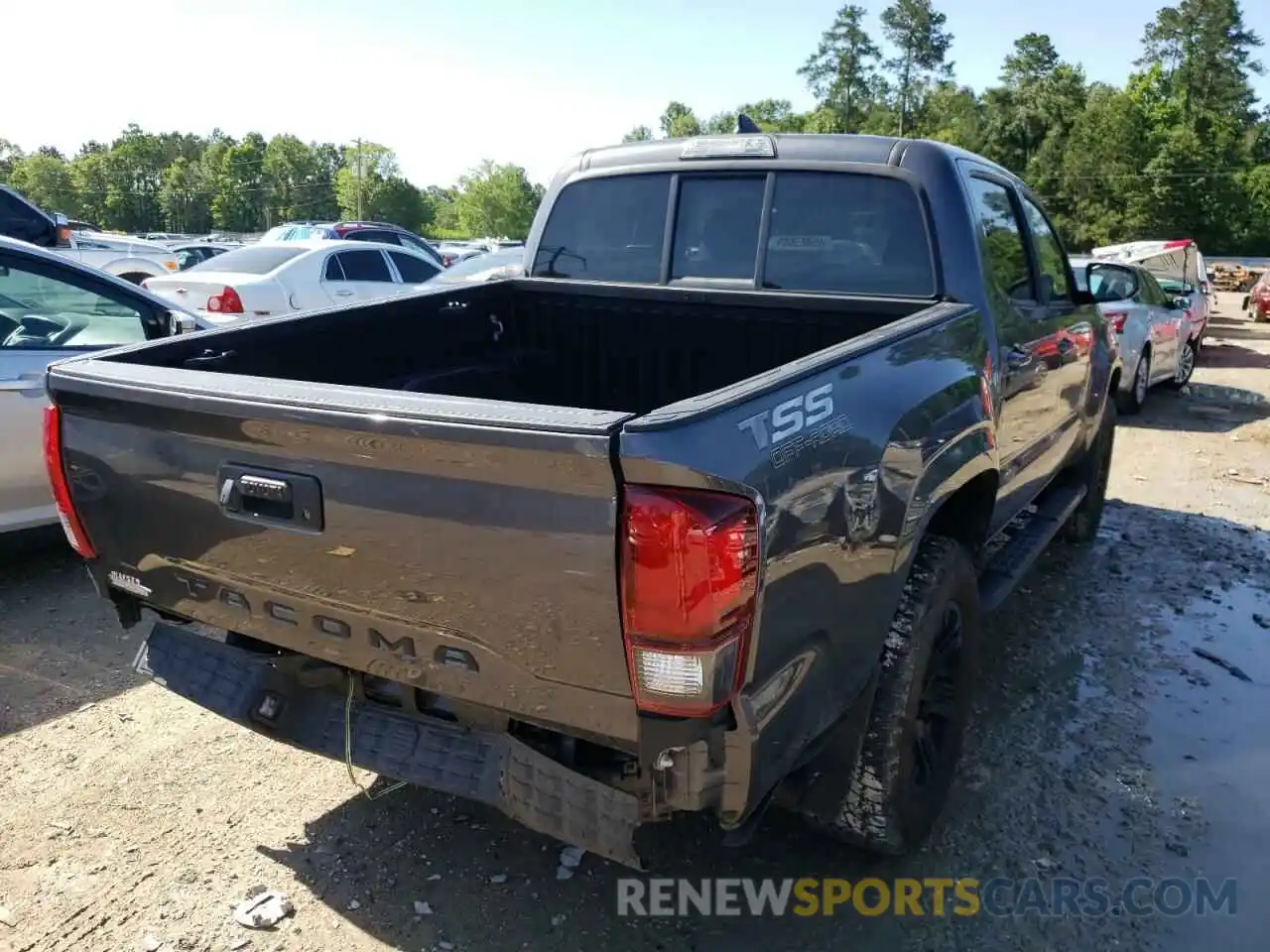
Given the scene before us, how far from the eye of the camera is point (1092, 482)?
5742mm

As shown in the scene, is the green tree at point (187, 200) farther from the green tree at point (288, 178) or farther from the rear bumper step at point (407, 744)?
the rear bumper step at point (407, 744)

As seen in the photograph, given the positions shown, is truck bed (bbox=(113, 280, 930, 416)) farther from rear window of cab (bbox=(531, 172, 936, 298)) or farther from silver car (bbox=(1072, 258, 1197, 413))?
silver car (bbox=(1072, 258, 1197, 413))

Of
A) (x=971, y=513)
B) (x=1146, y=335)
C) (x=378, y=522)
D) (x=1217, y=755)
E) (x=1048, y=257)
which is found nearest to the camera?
(x=378, y=522)

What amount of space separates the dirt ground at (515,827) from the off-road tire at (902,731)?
228 millimetres

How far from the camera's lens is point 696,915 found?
9.16 ft

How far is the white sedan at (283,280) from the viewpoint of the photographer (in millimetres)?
9750

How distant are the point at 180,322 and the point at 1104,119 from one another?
70304 millimetres

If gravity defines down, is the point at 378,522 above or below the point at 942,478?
above

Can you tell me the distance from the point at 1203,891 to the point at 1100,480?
3414mm

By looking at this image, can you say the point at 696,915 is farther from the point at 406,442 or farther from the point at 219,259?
the point at 219,259

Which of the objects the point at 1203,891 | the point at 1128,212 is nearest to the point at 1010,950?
the point at 1203,891

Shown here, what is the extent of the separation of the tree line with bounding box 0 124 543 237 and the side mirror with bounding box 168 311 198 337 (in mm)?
103699

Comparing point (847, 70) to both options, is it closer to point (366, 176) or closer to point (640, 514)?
point (366, 176)

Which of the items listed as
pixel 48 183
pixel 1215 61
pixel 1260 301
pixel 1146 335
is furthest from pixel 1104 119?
pixel 48 183
